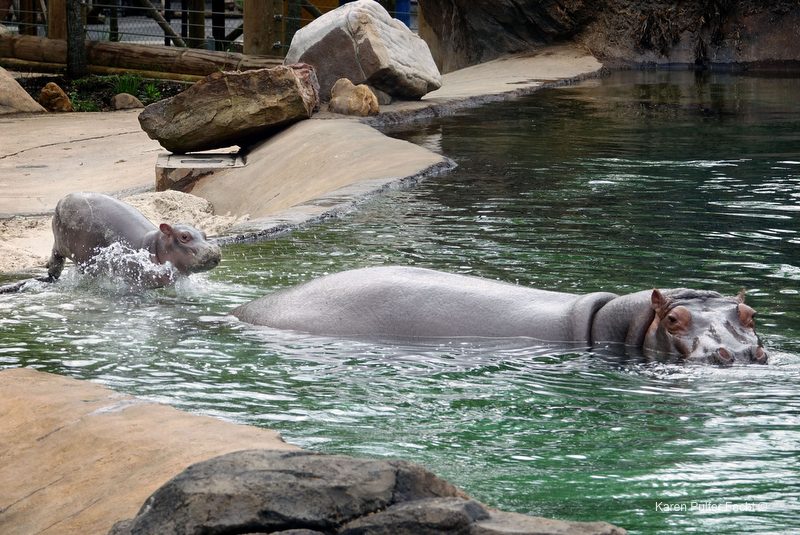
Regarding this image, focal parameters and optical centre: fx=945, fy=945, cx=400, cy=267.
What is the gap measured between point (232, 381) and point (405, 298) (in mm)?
943

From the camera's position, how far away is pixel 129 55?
58.2ft

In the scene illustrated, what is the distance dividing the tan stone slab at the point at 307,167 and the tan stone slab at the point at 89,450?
16.9 ft

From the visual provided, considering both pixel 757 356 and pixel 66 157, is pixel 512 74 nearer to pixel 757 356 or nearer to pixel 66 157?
pixel 66 157

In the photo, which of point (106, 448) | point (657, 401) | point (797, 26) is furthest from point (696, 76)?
point (106, 448)

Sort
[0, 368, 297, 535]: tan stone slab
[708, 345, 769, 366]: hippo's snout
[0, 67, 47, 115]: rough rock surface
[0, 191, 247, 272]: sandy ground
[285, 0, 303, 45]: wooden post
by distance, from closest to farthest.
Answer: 1. [0, 368, 297, 535]: tan stone slab
2. [708, 345, 769, 366]: hippo's snout
3. [0, 191, 247, 272]: sandy ground
4. [0, 67, 47, 115]: rough rock surface
5. [285, 0, 303, 45]: wooden post

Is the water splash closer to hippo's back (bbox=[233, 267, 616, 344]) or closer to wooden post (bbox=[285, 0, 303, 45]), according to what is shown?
hippo's back (bbox=[233, 267, 616, 344])

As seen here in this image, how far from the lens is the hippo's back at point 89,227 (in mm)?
5406

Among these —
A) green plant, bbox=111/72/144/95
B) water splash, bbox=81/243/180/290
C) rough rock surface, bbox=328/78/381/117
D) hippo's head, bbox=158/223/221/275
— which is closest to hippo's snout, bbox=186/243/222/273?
hippo's head, bbox=158/223/221/275

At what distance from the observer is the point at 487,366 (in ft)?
12.5

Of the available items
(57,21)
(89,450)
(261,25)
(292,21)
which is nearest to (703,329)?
(89,450)

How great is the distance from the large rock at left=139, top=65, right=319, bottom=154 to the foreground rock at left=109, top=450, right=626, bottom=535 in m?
9.13

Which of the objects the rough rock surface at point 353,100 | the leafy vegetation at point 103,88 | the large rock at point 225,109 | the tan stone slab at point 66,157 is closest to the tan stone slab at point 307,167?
the large rock at point 225,109

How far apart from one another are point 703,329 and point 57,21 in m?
17.3

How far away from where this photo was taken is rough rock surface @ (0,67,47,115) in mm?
15211
